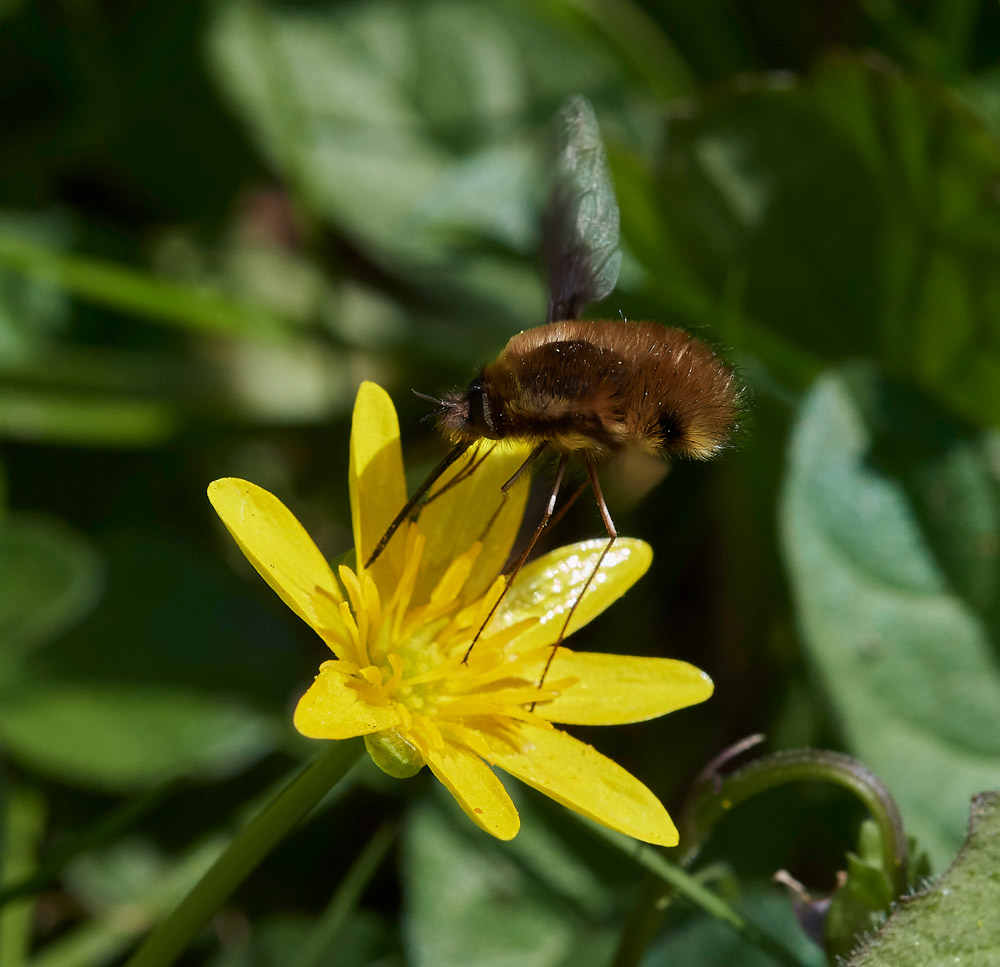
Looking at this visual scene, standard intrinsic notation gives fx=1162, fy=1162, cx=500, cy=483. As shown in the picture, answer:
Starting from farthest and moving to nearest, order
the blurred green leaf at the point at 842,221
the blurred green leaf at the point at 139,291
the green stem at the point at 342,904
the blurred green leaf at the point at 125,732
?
the blurred green leaf at the point at 139,291 < the blurred green leaf at the point at 842,221 < the blurred green leaf at the point at 125,732 < the green stem at the point at 342,904

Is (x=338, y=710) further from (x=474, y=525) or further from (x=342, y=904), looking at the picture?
(x=342, y=904)

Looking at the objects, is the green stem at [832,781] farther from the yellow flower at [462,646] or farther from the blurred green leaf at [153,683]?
the blurred green leaf at [153,683]

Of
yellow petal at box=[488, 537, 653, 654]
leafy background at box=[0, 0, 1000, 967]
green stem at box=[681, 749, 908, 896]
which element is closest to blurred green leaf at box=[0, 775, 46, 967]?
leafy background at box=[0, 0, 1000, 967]

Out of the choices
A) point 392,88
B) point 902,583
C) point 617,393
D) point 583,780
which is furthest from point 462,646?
point 392,88

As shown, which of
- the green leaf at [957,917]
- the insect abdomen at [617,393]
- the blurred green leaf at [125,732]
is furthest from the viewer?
the blurred green leaf at [125,732]

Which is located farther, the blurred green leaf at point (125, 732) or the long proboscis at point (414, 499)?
the blurred green leaf at point (125, 732)

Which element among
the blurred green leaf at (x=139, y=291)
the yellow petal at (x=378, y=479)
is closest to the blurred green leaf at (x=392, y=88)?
the blurred green leaf at (x=139, y=291)
